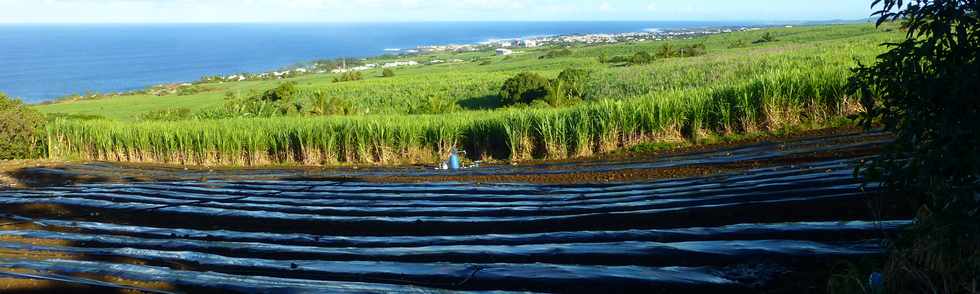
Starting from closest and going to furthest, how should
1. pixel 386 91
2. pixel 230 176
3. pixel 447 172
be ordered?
pixel 447 172 → pixel 230 176 → pixel 386 91

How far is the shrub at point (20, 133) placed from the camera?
49.4ft

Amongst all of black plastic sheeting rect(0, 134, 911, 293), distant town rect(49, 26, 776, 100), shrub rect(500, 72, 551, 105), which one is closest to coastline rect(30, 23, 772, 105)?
distant town rect(49, 26, 776, 100)

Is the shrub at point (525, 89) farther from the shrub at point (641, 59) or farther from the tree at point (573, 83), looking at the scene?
the shrub at point (641, 59)

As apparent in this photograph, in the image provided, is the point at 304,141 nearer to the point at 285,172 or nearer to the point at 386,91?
the point at 285,172

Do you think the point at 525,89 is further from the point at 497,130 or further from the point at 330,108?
the point at 497,130

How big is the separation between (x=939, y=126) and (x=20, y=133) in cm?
1700

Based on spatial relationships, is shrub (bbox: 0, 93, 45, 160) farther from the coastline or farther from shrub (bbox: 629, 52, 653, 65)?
the coastline

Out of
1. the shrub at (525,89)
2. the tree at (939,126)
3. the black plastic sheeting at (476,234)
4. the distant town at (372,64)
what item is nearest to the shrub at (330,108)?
the shrub at (525,89)

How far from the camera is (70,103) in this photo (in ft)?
137

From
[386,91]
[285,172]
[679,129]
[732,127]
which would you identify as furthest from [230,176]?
[386,91]

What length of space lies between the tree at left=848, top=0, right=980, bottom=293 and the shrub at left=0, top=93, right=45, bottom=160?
16609 mm

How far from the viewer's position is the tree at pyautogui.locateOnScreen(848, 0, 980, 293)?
2658 mm

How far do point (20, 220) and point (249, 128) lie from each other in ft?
22.3

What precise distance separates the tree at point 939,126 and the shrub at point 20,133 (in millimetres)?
16609
